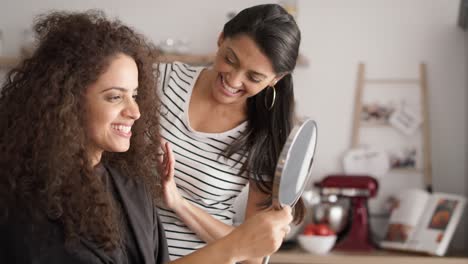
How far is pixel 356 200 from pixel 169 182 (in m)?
1.69

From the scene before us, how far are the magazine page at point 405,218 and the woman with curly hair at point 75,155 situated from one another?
1.83 meters

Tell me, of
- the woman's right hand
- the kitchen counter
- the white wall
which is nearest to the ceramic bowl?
the kitchen counter

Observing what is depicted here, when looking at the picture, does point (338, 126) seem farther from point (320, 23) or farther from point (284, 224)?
point (284, 224)

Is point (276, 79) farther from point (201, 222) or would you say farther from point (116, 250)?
point (116, 250)

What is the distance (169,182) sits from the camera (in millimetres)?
1550

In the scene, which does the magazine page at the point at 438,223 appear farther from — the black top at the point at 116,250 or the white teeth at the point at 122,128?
the white teeth at the point at 122,128

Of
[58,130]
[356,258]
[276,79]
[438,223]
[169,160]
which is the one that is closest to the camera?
[58,130]

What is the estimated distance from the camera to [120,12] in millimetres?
3408

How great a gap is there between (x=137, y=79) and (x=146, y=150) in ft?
0.59

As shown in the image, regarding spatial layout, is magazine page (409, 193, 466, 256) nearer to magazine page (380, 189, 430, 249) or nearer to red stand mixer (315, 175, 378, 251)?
magazine page (380, 189, 430, 249)

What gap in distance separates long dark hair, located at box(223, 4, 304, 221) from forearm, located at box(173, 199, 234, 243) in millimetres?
127

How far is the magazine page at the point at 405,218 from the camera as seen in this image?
3025mm

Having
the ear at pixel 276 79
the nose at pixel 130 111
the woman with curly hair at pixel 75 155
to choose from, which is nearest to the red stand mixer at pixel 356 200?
the ear at pixel 276 79

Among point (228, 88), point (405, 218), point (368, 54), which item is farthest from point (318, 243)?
point (228, 88)
